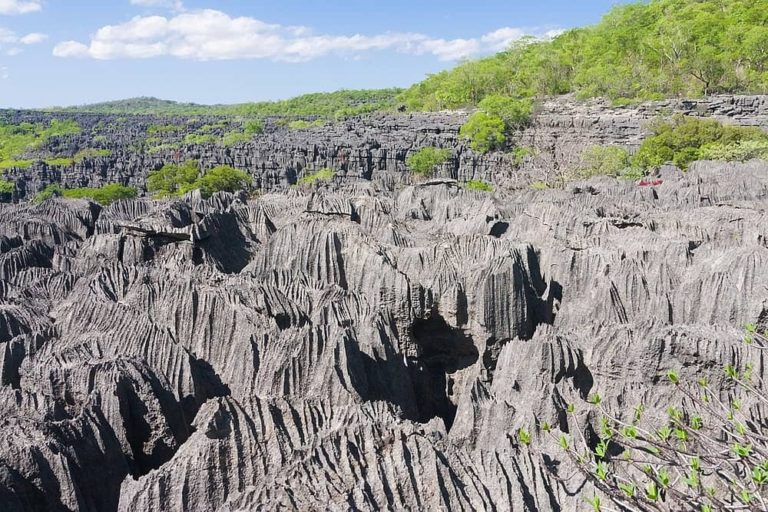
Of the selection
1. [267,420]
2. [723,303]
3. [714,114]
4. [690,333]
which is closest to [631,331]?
[690,333]

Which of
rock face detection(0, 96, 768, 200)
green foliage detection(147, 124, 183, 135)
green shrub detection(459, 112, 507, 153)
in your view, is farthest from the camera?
green foliage detection(147, 124, 183, 135)

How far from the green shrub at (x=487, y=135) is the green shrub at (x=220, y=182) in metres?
20.6

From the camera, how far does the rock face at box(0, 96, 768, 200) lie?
150 feet

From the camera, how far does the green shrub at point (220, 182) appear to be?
37844 millimetres

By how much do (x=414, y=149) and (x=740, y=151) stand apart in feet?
93.4

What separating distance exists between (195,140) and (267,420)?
8604cm

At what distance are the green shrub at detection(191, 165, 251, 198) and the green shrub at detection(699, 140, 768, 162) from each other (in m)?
25.6

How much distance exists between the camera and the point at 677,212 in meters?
16.7

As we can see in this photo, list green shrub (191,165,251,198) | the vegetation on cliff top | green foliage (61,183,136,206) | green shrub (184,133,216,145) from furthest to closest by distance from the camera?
1. green shrub (184,133,216,145)
2. the vegetation on cliff top
3. green shrub (191,165,251,198)
4. green foliage (61,183,136,206)

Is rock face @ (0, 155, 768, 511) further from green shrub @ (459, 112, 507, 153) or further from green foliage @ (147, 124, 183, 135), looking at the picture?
green foliage @ (147, 124, 183, 135)

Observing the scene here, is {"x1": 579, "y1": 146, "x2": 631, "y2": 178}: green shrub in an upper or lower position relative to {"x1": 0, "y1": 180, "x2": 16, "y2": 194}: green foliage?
upper

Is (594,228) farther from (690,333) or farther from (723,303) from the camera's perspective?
(690,333)

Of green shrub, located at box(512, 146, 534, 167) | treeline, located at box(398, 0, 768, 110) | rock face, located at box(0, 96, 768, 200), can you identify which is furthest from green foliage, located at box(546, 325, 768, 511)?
treeline, located at box(398, 0, 768, 110)

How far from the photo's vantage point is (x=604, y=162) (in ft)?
113
